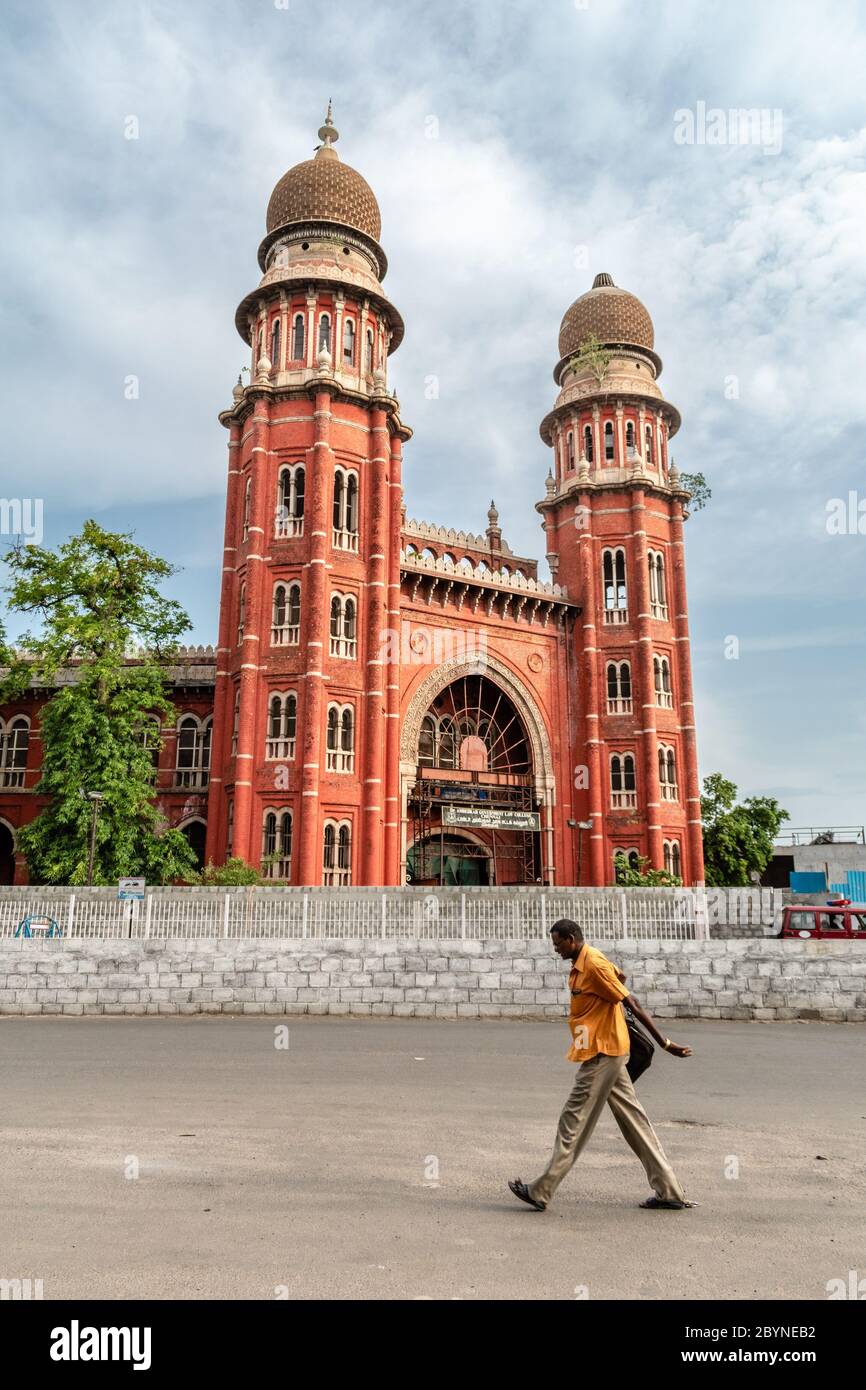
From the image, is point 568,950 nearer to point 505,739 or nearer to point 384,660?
point 384,660

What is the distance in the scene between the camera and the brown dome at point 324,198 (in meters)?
31.8

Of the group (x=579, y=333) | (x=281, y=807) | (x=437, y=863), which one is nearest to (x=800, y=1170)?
(x=281, y=807)

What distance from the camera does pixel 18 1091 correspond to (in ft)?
28.3

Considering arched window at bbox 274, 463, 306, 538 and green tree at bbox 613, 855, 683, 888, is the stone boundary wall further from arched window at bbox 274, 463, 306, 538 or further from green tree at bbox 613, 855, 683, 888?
arched window at bbox 274, 463, 306, 538

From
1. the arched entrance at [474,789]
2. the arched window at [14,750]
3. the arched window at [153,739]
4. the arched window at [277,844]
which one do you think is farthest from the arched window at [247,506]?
the arched window at [14,750]

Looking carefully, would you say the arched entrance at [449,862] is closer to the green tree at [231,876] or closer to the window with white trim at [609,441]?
the green tree at [231,876]

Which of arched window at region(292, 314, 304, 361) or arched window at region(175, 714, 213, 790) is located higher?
arched window at region(292, 314, 304, 361)

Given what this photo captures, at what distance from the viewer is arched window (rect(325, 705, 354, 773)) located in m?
27.8

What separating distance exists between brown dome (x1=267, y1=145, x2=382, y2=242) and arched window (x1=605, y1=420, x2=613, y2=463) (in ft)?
37.8

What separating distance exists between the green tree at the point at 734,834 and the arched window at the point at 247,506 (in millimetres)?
20665

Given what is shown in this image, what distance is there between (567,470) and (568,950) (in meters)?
35.3

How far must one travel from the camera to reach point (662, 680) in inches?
1395

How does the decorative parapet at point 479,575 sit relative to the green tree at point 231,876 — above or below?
above

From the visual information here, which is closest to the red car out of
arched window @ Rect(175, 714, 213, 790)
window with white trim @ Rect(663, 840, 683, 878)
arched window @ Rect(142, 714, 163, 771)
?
window with white trim @ Rect(663, 840, 683, 878)
